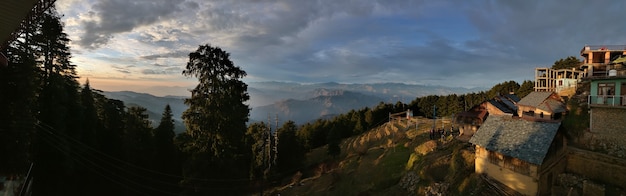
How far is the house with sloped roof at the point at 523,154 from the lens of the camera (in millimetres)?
19000

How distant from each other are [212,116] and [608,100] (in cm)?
2760

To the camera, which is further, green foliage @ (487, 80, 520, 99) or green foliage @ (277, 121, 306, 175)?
green foliage @ (487, 80, 520, 99)

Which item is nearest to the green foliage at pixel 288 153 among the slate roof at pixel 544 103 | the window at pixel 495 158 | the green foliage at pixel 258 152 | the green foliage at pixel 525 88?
the green foliage at pixel 258 152

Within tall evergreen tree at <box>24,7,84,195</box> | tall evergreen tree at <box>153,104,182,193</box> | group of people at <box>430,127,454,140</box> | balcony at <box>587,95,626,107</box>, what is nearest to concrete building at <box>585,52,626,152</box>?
balcony at <box>587,95,626,107</box>

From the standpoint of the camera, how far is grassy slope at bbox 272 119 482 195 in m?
24.6

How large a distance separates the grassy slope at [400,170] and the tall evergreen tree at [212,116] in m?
14.6

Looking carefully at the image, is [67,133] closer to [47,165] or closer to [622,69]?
[47,165]

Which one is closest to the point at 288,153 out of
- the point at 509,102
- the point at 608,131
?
the point at 509,102

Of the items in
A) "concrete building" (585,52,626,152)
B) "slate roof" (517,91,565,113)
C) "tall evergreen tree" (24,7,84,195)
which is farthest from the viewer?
"slate roof" (517,91,565,113)

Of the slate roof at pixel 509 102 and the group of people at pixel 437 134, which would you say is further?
the group of people at pixel 437 134

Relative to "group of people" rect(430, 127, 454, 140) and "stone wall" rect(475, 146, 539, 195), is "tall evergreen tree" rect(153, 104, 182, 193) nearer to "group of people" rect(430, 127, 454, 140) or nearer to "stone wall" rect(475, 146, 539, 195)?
"group of people" rect(430, 127, 454, 140)

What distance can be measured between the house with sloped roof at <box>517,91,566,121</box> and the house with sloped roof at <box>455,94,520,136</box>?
165 cm

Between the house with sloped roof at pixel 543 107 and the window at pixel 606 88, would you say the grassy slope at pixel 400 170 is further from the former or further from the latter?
the window at pixel 606 88

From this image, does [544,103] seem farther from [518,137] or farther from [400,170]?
[400,170]
